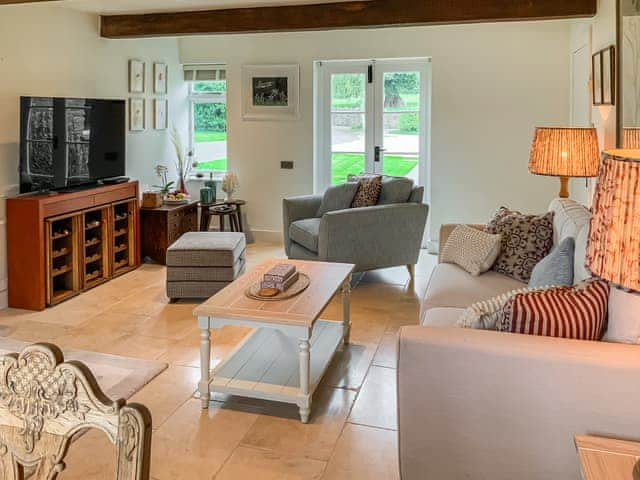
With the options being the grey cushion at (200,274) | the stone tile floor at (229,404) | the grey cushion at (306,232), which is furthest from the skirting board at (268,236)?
the grey cushion at (200,274)

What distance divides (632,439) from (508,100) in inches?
190

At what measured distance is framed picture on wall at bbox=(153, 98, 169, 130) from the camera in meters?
6.50

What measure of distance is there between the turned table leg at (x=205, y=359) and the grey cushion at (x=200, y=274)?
5.66 ft

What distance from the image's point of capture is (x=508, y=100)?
19.8 ft

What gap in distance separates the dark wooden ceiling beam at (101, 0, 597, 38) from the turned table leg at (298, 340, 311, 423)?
3065 mm

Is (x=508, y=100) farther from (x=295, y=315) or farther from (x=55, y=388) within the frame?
(x=55, y=388)

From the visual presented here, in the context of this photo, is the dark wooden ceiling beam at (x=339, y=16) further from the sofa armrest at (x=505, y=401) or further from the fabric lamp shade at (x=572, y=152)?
the sofa armrest at (x=505, y=401)

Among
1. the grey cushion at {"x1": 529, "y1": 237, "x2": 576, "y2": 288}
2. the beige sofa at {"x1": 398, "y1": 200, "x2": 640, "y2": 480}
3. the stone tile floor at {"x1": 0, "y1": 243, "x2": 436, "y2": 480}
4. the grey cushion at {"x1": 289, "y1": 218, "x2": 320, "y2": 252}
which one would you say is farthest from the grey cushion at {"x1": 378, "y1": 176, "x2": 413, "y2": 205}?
the beige sofa at {"x1": 398, "y1": 200, "x2": 640, "y2": 480}

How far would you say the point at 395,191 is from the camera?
5.28 metres

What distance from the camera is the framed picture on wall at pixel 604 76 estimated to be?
3.63 m

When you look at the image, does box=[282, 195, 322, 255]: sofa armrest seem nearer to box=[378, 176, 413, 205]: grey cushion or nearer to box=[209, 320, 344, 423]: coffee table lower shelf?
box=[378, 176, 413, 205]: grey cushion

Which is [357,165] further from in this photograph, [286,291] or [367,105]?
[286,291]

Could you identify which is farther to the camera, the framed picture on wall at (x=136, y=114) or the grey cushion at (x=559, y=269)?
the framed picture on wall at (x=136, y=114)

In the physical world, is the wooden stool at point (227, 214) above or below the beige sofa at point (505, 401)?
above
